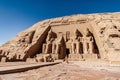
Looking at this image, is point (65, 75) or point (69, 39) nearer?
point (65, 75)

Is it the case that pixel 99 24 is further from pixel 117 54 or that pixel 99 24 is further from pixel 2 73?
pixel 2 73

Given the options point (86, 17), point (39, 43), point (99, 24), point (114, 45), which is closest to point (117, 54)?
point (114, 45)

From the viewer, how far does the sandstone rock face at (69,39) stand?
20141 mm

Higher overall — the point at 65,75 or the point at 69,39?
the point at 69,39

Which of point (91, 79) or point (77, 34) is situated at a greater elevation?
point (77, 34)

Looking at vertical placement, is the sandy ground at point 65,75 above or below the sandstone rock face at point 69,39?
below

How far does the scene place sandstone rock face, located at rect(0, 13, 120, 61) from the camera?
20.1 meters

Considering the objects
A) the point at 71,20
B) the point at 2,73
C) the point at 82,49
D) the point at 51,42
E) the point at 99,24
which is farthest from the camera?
the point at 71,20

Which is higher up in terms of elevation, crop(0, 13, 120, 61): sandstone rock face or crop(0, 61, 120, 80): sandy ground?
crop(0, 13, 120, 61): sandstone rock face

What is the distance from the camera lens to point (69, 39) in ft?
85.0

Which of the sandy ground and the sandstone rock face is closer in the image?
the sandy ground

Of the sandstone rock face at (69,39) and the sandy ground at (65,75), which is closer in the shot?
the sandy ground at (65,75)

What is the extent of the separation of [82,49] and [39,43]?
26.8 feet

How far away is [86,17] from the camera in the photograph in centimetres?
2606
